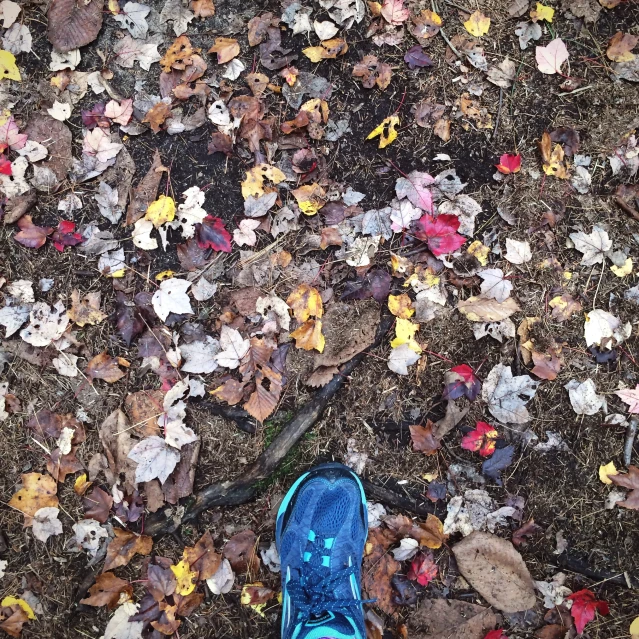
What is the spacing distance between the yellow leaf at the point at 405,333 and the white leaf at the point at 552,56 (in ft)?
5.24

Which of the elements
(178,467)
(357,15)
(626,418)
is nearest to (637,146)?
(626,418)

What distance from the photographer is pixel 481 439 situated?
2.60m

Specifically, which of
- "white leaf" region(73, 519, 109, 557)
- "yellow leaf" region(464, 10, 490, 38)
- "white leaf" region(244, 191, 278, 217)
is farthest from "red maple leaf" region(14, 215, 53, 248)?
"yellow leaf" region(464, 10, 490, 38)

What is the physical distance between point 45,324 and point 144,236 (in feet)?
2.28

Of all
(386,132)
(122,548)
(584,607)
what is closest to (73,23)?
(386,132)

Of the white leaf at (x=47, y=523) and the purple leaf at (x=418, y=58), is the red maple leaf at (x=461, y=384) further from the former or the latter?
the white leaf at (x=47, y=523)

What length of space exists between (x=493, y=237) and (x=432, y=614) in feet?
6.56

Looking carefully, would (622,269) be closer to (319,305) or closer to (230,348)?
(319,305)

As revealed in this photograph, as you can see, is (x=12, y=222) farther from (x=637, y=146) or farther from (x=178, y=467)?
(x=637, y=146)

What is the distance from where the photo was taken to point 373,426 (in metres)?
2.63

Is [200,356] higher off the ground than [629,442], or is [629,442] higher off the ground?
[200,356]

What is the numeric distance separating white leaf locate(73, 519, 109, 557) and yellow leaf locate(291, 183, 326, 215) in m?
1.97

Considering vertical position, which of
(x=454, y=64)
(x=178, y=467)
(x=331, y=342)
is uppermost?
(x=454, y=64)

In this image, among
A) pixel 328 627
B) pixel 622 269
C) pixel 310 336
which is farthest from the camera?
pixel 622 269
